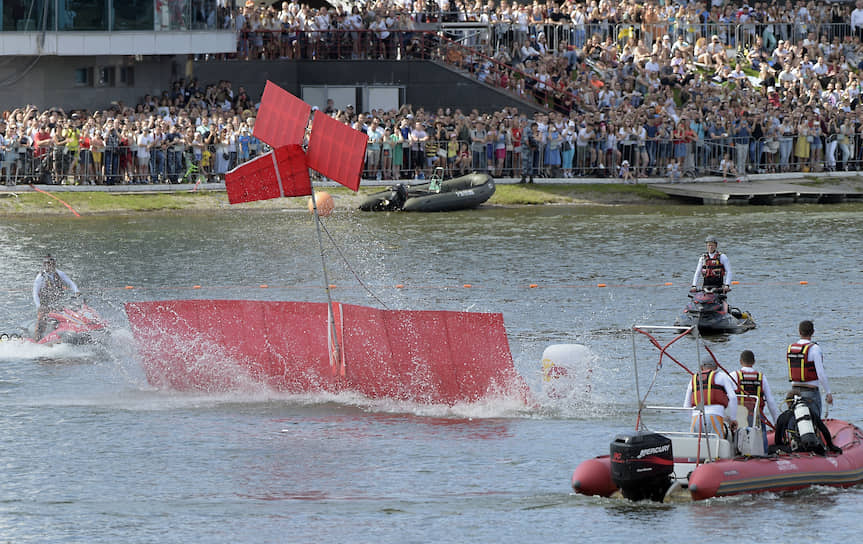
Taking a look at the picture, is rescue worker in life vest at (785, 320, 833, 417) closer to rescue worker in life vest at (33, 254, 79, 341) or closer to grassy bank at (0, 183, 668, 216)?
rescue worker in life vest at (33, 254, 79, 341)

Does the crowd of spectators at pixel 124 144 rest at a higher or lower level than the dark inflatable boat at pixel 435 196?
higher

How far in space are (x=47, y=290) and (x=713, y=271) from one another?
1123 cm

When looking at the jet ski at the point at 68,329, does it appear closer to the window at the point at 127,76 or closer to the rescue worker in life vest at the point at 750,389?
the rescue worker in life vest at the point at 750,389

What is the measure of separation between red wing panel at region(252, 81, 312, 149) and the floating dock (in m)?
24.5

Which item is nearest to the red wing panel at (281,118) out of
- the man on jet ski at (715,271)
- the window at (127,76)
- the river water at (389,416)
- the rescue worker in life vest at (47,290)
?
the river water at (389,416)

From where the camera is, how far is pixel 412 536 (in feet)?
52.7

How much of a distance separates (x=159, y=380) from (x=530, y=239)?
17.6m

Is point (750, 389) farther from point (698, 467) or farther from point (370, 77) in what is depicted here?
point (370, 77)

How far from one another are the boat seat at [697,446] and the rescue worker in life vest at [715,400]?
5.2 inches

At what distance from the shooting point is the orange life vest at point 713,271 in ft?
86.6

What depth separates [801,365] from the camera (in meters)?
18.1

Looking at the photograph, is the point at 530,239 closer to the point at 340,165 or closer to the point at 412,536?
the point at 340,165

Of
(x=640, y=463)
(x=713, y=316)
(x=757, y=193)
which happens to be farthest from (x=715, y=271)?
(x=757, y=193)

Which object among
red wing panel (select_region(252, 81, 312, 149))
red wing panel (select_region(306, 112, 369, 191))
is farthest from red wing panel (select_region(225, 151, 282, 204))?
red wing panel (select_region(306, 112, 369, 191))
